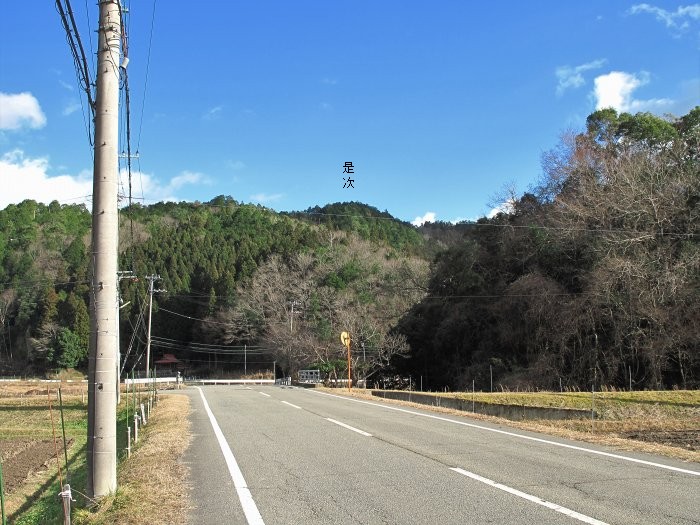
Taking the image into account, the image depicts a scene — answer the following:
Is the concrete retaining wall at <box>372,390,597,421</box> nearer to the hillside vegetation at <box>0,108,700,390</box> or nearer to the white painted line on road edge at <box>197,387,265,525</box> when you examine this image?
the white painted line on road edge at <box>197,387,265,525</box>

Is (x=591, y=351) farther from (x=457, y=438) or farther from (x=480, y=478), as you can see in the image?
(x=480, y=478)

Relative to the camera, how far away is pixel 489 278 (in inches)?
1511

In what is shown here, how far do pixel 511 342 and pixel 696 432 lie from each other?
1889 centimetres

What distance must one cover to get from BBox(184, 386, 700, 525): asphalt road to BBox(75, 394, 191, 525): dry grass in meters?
0.24

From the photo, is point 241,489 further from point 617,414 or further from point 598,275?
A: point 598,275

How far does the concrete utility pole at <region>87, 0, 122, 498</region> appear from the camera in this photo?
5.77m

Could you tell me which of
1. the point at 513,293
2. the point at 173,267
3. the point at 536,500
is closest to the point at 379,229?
the point at 173,267

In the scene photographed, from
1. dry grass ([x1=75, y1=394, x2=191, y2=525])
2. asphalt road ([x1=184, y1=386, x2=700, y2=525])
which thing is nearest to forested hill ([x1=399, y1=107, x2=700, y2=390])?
asphalt road ([x1=184, y1=386, x2=700, y2=525])

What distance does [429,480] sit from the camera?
6.80m

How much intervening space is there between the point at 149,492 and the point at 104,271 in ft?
8.27

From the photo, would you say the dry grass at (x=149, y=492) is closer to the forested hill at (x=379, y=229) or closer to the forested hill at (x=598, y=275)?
the forested hill at (x=598, y=275)

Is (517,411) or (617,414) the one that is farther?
(617,414)

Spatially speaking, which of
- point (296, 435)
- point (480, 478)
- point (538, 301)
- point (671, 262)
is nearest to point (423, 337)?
point (538, 301)

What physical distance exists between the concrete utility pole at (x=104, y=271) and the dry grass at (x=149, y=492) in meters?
0.30
